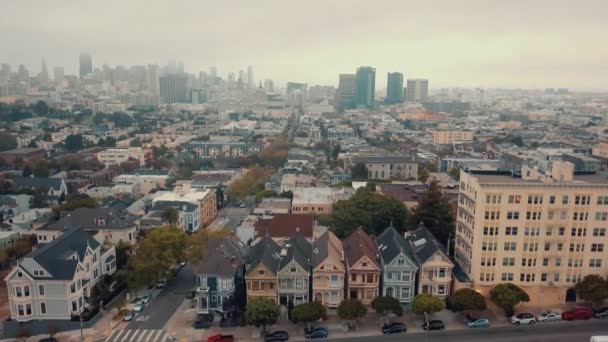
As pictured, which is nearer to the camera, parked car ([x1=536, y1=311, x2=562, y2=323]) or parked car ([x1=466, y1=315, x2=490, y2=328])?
parked car ([x1=466, y1=315, x2=490, y2=328])

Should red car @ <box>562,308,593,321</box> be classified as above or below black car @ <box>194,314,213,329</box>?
above

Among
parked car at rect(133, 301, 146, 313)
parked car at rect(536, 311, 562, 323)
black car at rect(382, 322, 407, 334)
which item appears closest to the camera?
black car at rect(382, 322, 407, 334)

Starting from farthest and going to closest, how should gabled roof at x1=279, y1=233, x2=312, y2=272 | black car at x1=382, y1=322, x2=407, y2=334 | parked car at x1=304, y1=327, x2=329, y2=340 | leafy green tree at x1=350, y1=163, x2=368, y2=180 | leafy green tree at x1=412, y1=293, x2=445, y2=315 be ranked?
leafy green tree at x1=350, y1=163, x2=368, y2=180
gabled roof at x1=279, y1=233, x2=312, y2=272
leafy green tree at x1=412, y1=293, x2=445, y2=315
black car at x1=382, y1=322, x2=407, y2=334
parked car at x1=304, y1=327, x2=329, y2=340

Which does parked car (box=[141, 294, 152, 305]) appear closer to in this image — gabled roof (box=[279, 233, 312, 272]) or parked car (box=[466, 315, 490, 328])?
gabled roof (box=[279, 233, 312, 272])

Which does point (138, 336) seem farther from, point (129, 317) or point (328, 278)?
point (328, 278)

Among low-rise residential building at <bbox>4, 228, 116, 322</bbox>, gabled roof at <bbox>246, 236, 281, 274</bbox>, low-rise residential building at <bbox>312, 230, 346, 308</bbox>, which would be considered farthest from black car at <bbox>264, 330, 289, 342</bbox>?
low-rise residential building at <bbox>4, 228, 116, 322</bbox>

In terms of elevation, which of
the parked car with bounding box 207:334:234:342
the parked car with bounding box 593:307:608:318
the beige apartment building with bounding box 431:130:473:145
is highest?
the beige apartment building with bounding box 431:130:473:145

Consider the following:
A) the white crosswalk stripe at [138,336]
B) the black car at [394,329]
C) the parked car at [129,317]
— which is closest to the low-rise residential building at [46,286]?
the parked car at [129,317]
